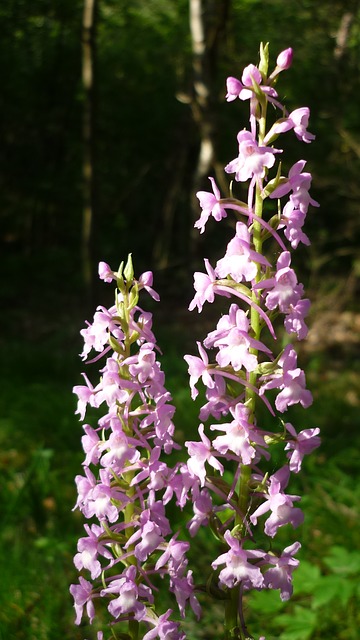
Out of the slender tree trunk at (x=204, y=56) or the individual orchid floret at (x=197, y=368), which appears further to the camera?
the slender tree trunk at (x=204, y=56)

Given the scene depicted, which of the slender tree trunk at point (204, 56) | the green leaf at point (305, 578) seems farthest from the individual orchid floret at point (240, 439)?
the slender tree trunk at point (204, 56)

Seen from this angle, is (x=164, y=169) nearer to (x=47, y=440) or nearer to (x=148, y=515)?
(x=47, y=440)

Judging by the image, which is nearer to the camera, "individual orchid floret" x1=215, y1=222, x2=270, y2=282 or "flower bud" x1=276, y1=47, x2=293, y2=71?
"individual orchid floret" x1=215, y1=222, x2=270, y2=282

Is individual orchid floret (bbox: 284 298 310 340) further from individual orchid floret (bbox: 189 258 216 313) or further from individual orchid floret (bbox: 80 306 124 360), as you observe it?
individual orchid floret (bbox: 80 306 124 360)

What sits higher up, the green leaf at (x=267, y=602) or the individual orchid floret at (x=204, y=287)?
the individual orchid floret at (x=204, y=287)

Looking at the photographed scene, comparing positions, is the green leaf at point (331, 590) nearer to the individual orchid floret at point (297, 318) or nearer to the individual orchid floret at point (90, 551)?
the individual orchid floret at point (90, 551)

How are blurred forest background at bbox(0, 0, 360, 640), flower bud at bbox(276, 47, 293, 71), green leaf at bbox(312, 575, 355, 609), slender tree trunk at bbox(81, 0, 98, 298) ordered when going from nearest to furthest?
flower bud at bbox(276, 47, 293, 71), green leaf at bbox(312, 575, 355, 609), blurred forest background at bbox(0, 0, 360, 640), slender tree trunk at bbox(81, 0, 98, 298)

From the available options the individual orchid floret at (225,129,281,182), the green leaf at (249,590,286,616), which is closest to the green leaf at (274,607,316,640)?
the green leaf at (249,590,286,616)
